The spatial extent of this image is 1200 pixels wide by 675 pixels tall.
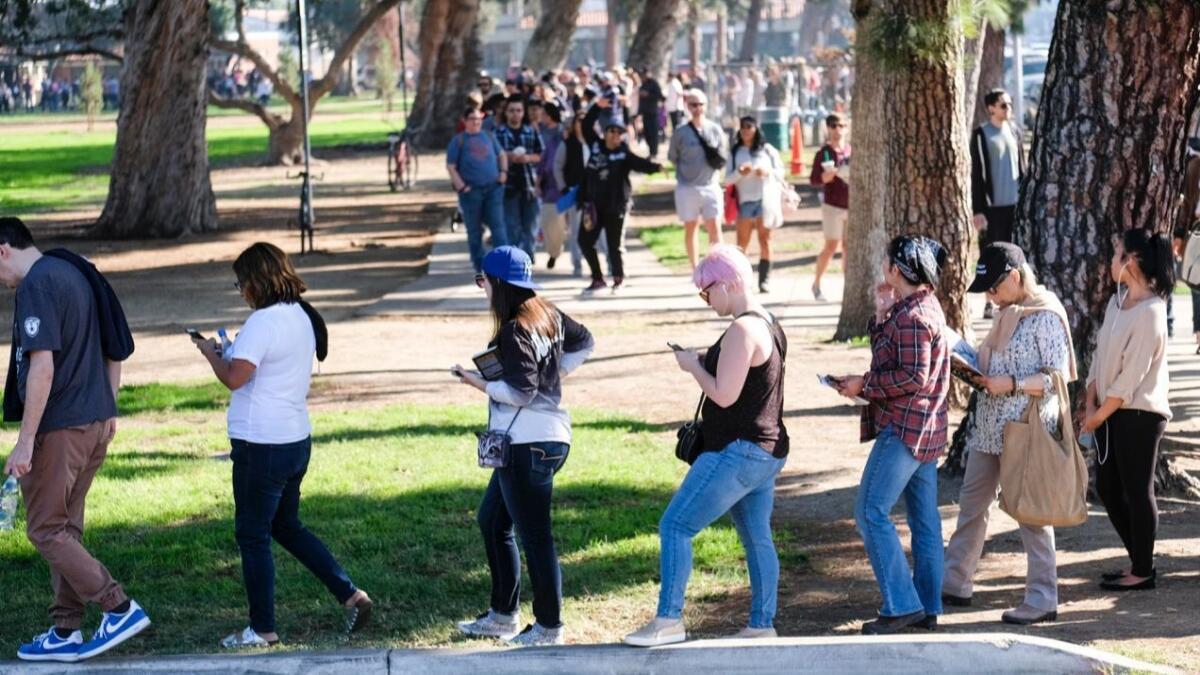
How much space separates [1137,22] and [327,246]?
1595cm

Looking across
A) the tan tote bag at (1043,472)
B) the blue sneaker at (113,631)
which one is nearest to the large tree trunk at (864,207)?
the tan tote bag at (1043,472)

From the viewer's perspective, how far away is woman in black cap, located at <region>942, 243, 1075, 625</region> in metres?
7.11

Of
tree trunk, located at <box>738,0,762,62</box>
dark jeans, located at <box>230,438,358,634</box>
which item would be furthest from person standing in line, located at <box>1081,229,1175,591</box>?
tree trunk, located at <box>738,0,762,62</box>

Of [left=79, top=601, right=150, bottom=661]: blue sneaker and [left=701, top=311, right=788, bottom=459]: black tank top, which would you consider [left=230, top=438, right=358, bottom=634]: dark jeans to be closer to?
[left=79, top=601, right=150, bottom=661]: blue sneaker

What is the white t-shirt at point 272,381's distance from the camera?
670 centimetres

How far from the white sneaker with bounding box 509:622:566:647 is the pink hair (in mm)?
1483

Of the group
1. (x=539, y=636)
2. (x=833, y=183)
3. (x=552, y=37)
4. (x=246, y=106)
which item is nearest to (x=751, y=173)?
(x=833, y=183)

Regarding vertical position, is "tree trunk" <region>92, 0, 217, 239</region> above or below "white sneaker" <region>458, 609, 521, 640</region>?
above

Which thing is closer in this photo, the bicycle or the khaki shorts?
the khaki shorts

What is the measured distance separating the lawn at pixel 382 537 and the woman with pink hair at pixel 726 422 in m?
0.78

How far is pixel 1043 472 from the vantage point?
7.03 meters

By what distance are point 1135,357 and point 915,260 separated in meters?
1.14

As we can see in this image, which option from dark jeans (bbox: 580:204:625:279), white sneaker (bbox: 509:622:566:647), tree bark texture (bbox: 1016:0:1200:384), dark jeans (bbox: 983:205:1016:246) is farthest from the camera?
dark jeans (bbox: 580:204:625:279)

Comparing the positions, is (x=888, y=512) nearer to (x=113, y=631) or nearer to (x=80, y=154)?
(x=113, y=631)
